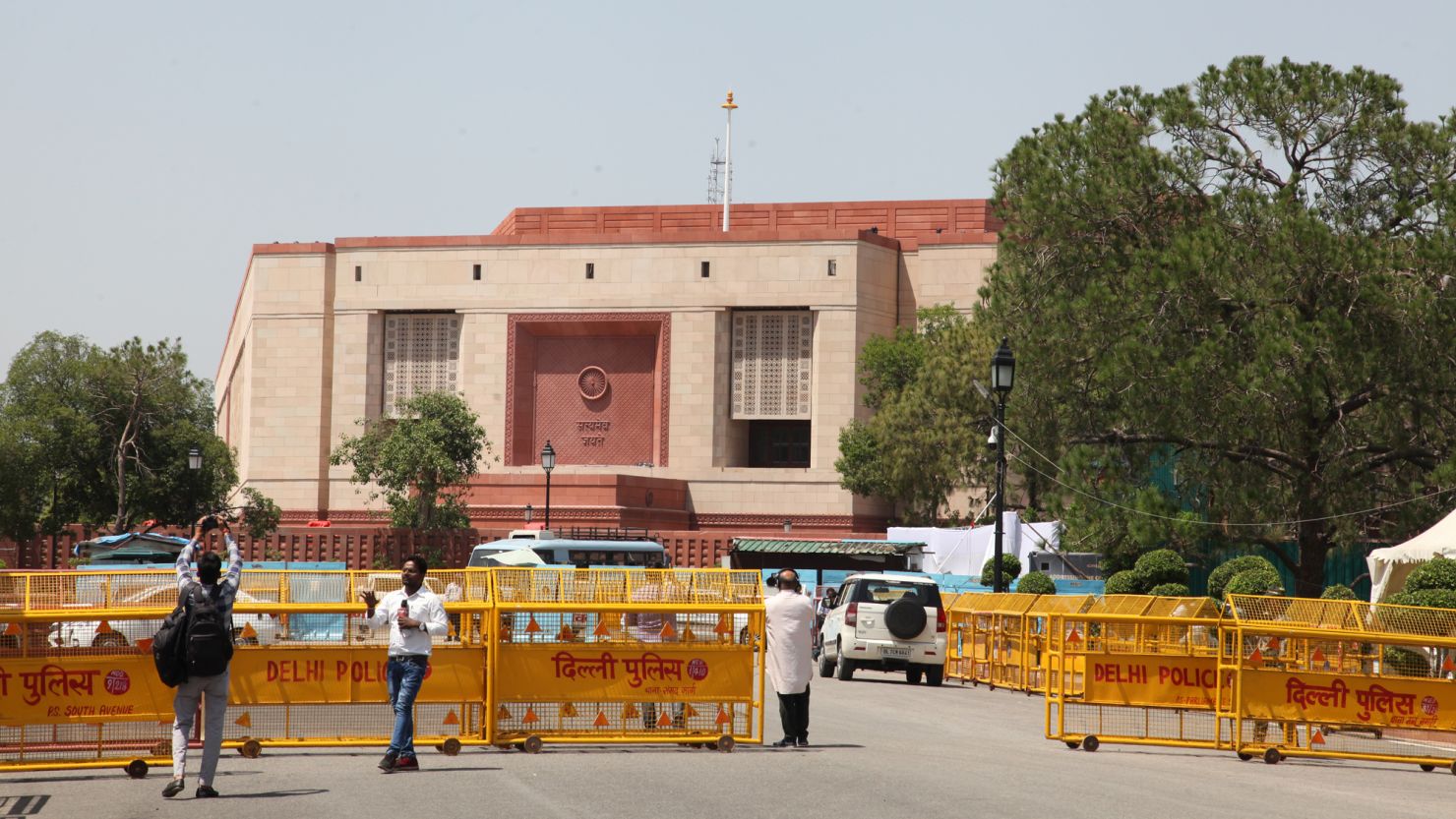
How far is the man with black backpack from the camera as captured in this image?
11438 millimetres

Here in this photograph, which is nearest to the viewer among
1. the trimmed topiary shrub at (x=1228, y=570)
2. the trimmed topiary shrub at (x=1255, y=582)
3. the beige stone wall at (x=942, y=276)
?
the trimmed topiary shrub at (x=1255, y=582)

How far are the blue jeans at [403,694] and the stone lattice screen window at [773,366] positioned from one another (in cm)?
5475

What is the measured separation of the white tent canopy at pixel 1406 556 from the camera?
2419 cm

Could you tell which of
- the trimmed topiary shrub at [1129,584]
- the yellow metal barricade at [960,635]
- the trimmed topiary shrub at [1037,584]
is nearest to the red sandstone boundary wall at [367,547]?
the trimmed topiary shrub at [1037,584]

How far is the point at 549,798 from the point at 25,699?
426 cm

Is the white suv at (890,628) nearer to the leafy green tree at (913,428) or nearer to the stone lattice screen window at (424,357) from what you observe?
the leafy green tree at (913,428)

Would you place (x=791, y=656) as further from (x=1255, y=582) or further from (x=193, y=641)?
(x=1255, y=582)

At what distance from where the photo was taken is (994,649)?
25219 mm

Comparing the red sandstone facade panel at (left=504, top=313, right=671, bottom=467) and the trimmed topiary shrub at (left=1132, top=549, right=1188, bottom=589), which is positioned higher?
the red sandstone facade panel at (left=504, top=313, right=671, bottom=467)

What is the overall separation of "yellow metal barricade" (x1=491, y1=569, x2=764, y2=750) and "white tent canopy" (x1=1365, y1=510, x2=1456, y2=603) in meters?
12.9

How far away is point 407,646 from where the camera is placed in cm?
1262

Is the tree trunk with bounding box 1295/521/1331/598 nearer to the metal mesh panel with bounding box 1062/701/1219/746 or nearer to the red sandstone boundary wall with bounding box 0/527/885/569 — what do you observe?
the metal mesh panel with bounding box 1062/701/1219/746

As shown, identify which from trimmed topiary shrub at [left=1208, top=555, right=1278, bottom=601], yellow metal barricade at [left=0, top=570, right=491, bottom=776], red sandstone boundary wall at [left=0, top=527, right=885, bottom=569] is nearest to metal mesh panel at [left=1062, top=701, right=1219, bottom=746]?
yellow metal barricade at [left=0, top=570, right=491, bottom=776]

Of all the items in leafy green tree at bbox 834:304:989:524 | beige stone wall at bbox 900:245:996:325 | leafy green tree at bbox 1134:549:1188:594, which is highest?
beige stone wall at bbox 900:245:996:325
